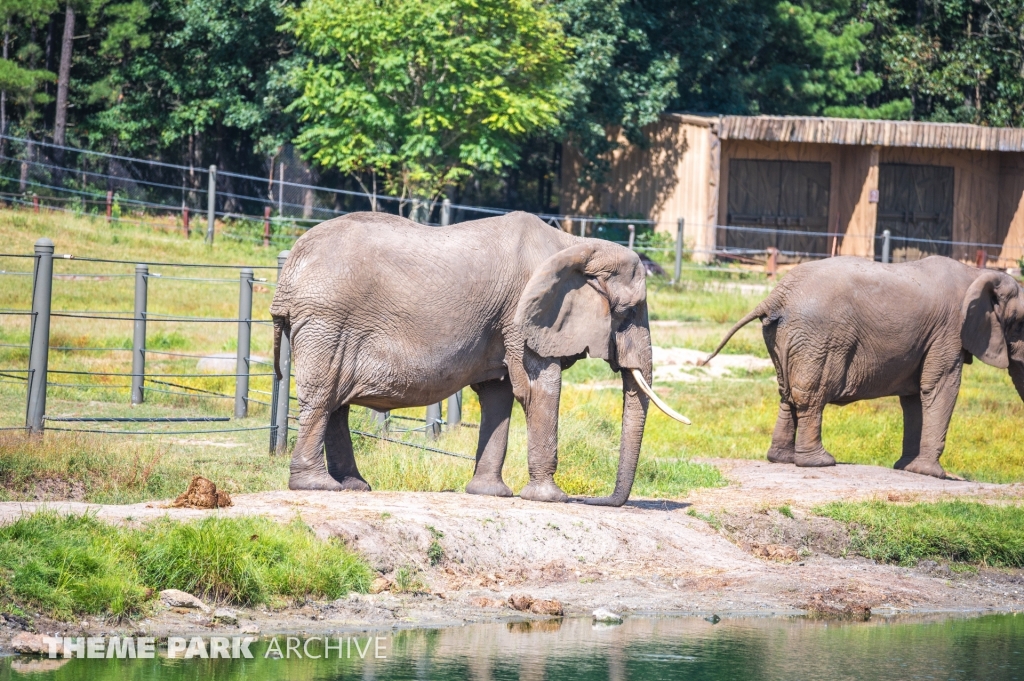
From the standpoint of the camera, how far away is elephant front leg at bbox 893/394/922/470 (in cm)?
1492

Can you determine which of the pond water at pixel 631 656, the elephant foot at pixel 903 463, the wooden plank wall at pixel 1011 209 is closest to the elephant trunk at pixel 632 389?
the pond water at pixel 631 656

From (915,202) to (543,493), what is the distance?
2318 cm

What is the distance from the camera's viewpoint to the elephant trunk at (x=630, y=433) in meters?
11.1

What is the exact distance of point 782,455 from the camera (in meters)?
14.7

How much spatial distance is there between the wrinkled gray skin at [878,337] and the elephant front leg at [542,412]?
420 centimetres

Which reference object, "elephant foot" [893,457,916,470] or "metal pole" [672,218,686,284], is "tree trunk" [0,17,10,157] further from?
"elephant foot" [893,457,916,470]

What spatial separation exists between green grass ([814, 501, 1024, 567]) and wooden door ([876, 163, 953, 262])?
21.0 m

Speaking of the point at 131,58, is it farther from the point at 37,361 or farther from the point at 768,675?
the point at 768,675

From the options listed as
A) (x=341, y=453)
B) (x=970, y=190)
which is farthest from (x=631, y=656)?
(x=970, y=190)

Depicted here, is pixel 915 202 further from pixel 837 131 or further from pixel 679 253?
pixel 679 253

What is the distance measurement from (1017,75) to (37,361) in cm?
2661

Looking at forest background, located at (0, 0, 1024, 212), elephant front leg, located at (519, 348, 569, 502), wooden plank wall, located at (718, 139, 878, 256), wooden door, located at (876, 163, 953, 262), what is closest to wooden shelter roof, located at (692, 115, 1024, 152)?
wooden plank wall, located at (718, 139, 878, 256)

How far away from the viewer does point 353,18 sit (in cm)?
2541

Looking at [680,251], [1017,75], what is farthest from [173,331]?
[1017,75]
